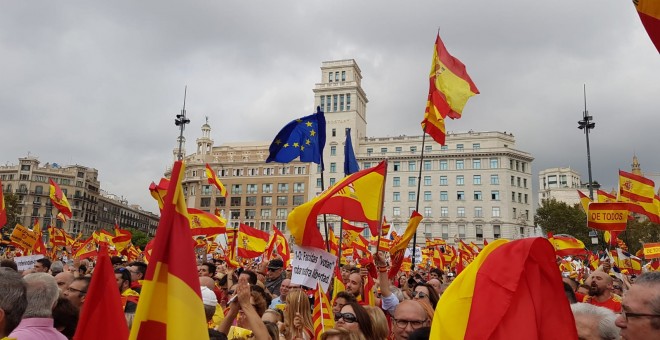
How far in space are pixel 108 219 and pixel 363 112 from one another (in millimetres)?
67280

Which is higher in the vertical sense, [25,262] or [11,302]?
[11,302]

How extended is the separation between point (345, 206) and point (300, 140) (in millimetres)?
2509

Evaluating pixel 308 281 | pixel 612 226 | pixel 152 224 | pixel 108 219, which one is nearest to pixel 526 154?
pixel 612 226

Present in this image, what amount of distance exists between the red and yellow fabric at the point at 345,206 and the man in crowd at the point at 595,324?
334 centimetres

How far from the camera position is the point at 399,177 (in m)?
80.9

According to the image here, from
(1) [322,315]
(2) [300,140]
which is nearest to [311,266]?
(1) [322,315]

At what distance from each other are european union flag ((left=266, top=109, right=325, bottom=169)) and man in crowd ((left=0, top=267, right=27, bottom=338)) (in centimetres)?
690

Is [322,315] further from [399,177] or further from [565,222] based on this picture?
[399,177]

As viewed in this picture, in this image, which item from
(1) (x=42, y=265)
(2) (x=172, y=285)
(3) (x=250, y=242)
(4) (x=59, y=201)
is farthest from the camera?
(4) (x=59, y=201)

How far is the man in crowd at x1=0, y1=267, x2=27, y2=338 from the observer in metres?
2.83

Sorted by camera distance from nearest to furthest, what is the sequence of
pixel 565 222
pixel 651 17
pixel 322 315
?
1. pixel 651 17
2. pixel 322 315
3. pixel 565 222

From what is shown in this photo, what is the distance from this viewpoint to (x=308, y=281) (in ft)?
19.1

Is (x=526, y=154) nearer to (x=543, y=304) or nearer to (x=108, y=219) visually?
(x=543, y=304)

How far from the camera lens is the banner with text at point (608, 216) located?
11.5 m
